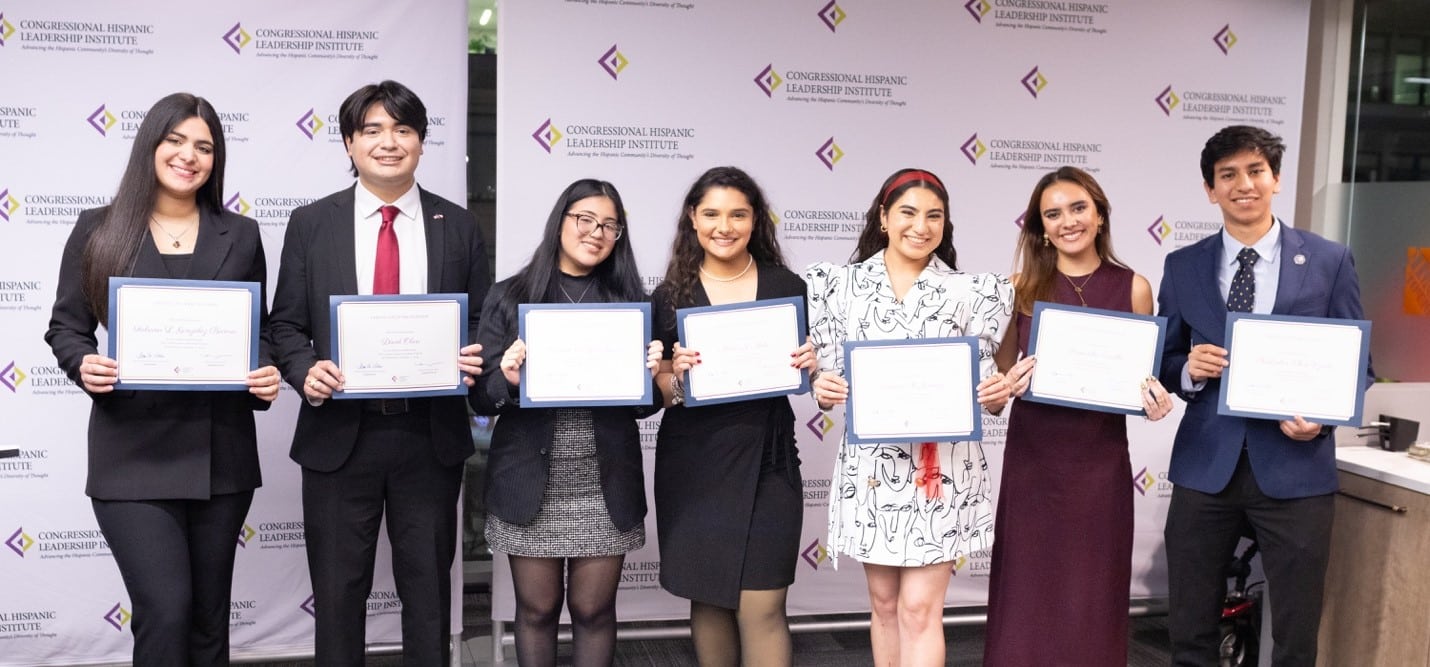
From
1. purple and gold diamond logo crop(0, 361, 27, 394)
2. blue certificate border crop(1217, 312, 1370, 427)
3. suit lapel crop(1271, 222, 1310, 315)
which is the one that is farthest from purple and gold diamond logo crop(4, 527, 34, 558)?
suit lapel crop(1271, 222, 1310, 315)

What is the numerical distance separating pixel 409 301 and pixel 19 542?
2.05 m

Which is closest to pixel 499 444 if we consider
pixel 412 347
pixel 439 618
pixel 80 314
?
pixel 412 347

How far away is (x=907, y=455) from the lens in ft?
9.00

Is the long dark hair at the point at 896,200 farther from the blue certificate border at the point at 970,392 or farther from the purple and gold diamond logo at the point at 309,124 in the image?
the purple and gold diamond logo at the point at 309,124

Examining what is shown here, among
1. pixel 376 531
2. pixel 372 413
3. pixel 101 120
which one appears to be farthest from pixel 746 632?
pixel 101 120

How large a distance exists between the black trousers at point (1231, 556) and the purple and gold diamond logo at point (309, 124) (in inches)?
122

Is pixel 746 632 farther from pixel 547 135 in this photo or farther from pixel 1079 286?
pixel 547 135

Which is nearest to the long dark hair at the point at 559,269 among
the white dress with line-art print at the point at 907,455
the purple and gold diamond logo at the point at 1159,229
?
the white dress with line-art print at the point at 907,455

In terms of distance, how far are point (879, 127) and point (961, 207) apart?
470mm

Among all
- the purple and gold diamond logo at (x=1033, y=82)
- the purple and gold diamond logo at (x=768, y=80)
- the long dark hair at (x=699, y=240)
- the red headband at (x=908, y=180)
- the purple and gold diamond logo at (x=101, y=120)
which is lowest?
the long dark hair at (x=699, y=240)

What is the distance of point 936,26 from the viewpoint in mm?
4168

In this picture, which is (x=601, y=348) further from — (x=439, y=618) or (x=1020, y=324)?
(x=1020, y=324)

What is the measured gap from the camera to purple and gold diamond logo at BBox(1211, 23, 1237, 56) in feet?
14.5

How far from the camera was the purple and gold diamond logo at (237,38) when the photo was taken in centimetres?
364
